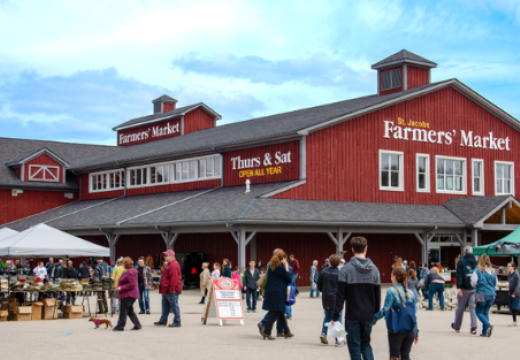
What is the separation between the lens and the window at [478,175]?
113 ft

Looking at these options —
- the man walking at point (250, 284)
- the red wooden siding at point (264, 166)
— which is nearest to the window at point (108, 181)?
the red wooden siding at point (264, 166)

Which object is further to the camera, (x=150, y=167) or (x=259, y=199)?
(x=150, y=167)

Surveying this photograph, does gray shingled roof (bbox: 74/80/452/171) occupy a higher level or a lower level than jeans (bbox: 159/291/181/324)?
higher

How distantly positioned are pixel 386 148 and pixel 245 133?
703 centimetres

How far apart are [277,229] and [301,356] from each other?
50.0 ft

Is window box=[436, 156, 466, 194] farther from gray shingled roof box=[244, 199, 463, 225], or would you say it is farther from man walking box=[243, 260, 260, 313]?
man walking box=[243, 260, 260, 313]

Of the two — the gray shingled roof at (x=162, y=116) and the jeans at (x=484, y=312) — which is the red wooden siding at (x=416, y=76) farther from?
the jeans at (x=484, y=312)

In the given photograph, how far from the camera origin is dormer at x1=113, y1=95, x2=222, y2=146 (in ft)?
152

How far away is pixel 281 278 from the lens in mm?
12883

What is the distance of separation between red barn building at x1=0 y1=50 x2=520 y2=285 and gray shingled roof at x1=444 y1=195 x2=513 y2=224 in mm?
67

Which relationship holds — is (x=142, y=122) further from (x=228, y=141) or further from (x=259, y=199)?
(x=259, y=199)

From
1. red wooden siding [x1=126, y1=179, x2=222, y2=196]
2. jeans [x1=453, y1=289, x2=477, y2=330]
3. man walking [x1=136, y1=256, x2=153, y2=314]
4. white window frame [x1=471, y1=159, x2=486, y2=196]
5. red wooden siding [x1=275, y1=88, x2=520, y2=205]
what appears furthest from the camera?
white window frame [x1=471, y1=159, x2=486, y2=196]

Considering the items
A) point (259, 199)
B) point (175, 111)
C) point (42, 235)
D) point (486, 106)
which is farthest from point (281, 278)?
point (175, 111)

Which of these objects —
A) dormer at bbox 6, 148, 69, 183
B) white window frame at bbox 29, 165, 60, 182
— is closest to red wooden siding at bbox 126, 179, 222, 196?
white window frame at bbox 29, 165, 60, 182
